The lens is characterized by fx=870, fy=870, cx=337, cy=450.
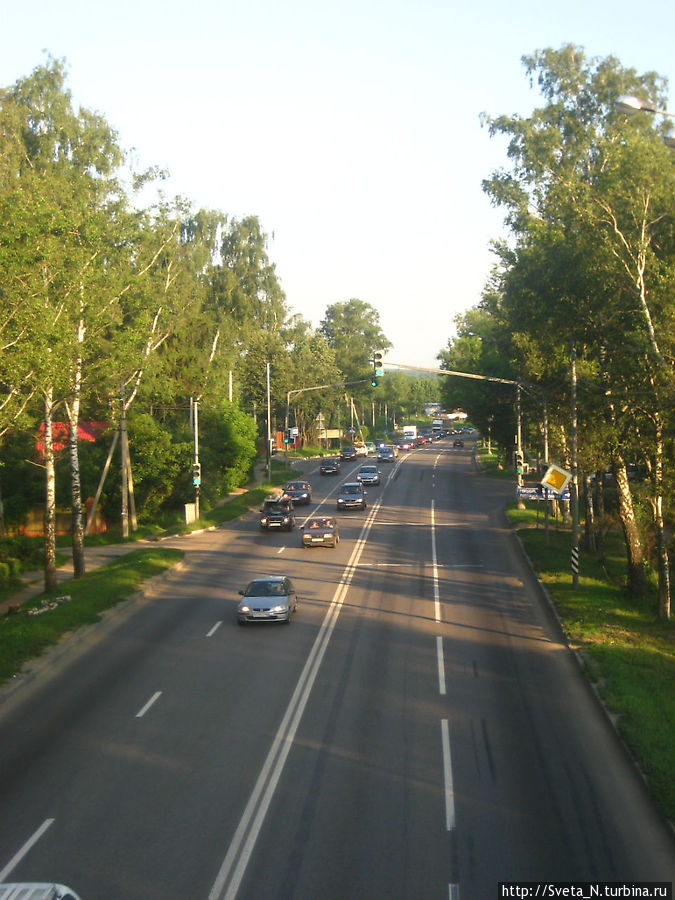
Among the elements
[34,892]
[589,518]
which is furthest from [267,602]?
[589,518]

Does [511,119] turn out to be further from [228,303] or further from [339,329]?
[339,329]

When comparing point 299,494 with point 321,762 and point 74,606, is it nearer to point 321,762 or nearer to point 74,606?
point 74,606

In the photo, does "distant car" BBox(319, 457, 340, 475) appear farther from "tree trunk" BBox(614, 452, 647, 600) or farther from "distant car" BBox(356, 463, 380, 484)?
"tree trunk" BBox(614, 452, 647, 600)

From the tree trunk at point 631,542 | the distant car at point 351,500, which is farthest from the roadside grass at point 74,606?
the distant car at point 351,500

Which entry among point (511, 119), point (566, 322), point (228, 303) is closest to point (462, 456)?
point (228, 303)

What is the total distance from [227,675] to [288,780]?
6382 millimetres

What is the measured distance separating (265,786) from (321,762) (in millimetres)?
1307

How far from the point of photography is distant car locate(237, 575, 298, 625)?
24094 mm

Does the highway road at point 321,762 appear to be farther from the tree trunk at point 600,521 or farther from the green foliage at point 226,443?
the green foliage at point 226,443

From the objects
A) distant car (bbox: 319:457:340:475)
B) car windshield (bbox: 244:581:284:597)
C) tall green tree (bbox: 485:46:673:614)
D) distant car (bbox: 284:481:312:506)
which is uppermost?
tall green tree (bbox: 485:46:673:614)

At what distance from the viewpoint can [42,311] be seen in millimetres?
23688

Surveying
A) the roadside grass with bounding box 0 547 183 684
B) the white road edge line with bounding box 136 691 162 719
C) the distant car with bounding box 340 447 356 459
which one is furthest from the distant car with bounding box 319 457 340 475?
the white road edge line with bounding box 136 691 162 719

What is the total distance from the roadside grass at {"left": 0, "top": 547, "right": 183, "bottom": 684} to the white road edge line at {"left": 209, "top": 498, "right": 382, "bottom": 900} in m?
6.39

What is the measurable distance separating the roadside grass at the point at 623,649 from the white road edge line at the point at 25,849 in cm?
801
